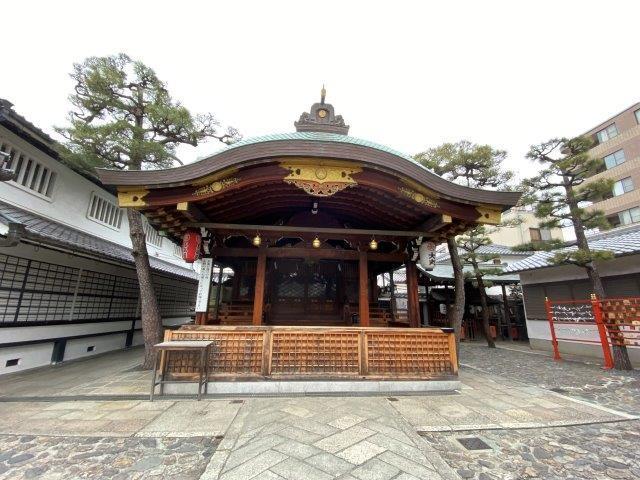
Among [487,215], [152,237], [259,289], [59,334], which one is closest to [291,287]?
[259,289]

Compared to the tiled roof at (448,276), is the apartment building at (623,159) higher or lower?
higher

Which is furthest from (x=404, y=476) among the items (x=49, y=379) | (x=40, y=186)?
(x=40, y=186)

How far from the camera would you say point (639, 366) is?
913 cm

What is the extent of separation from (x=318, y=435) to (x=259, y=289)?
4033 mm

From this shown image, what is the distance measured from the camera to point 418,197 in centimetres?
627

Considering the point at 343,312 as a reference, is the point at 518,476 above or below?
below

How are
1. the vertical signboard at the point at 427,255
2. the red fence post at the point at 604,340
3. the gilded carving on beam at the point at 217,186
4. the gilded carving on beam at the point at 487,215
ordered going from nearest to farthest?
the gilded carving on beam at the point at 217,186 < the gilded carving on beam at the point at 487,215 < the vertical signboard at the point at 427,255 < the red fence post at the point at 604,340

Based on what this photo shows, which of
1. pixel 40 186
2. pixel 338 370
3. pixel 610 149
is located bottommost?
pixel 338 370

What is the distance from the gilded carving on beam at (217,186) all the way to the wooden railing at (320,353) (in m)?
2.94

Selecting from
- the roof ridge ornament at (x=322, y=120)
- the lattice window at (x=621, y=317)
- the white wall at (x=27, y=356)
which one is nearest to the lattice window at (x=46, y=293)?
the white wall at (x=27, y=356)

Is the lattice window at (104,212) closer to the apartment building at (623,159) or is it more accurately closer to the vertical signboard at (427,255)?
the vertical signboard at (427,255)

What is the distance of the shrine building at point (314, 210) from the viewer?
569 centimetres

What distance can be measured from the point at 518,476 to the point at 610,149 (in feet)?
106

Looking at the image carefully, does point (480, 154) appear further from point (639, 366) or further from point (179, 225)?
point (179, 225)
